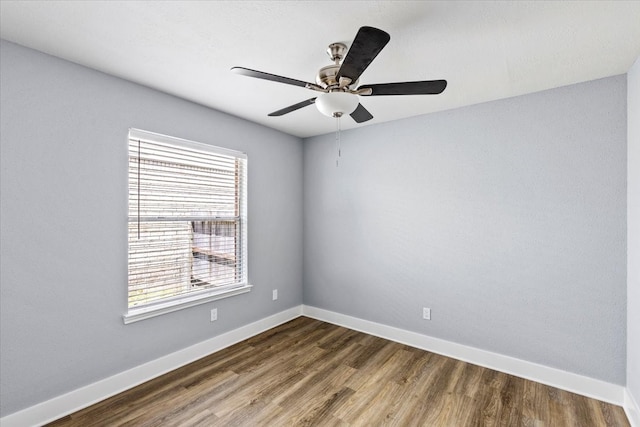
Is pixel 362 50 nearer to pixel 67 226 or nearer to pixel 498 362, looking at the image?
pixel 67 226

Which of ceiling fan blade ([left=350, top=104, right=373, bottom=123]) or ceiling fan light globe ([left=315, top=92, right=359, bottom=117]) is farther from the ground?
ceiling fan blade ([left=350, top=104, right=373, bottom=123])

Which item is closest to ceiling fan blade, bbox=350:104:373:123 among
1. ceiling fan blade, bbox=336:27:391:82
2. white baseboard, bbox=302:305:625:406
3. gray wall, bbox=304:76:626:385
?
ceiling fan blade, bbox=336:27:391:82

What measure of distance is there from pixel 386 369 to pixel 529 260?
5.15 feet

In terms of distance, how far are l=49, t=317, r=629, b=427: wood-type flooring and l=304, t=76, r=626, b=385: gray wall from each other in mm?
346

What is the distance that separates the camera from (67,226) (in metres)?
2.06

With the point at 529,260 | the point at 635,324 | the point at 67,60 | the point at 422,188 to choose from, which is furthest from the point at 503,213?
the point at 67,60

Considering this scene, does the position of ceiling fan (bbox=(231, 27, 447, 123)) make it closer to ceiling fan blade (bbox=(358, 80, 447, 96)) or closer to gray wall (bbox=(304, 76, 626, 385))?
ceiling fan blade (bbox=(358, 80, 447, 96))

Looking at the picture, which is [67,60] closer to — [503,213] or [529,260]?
[503,213]

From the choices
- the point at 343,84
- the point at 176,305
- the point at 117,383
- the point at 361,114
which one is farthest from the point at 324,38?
the point at 117,383

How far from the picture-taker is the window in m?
2.46

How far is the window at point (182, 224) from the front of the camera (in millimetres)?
2455

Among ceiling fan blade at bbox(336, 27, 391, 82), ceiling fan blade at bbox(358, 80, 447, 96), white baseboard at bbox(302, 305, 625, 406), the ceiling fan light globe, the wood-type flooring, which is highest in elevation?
ceiling fan blade at bbox(336, 27, 391, 82)

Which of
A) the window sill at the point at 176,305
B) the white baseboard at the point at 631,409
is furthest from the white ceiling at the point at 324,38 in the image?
the white baseboard at the point at 631,409

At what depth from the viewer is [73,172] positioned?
2.09 metres
